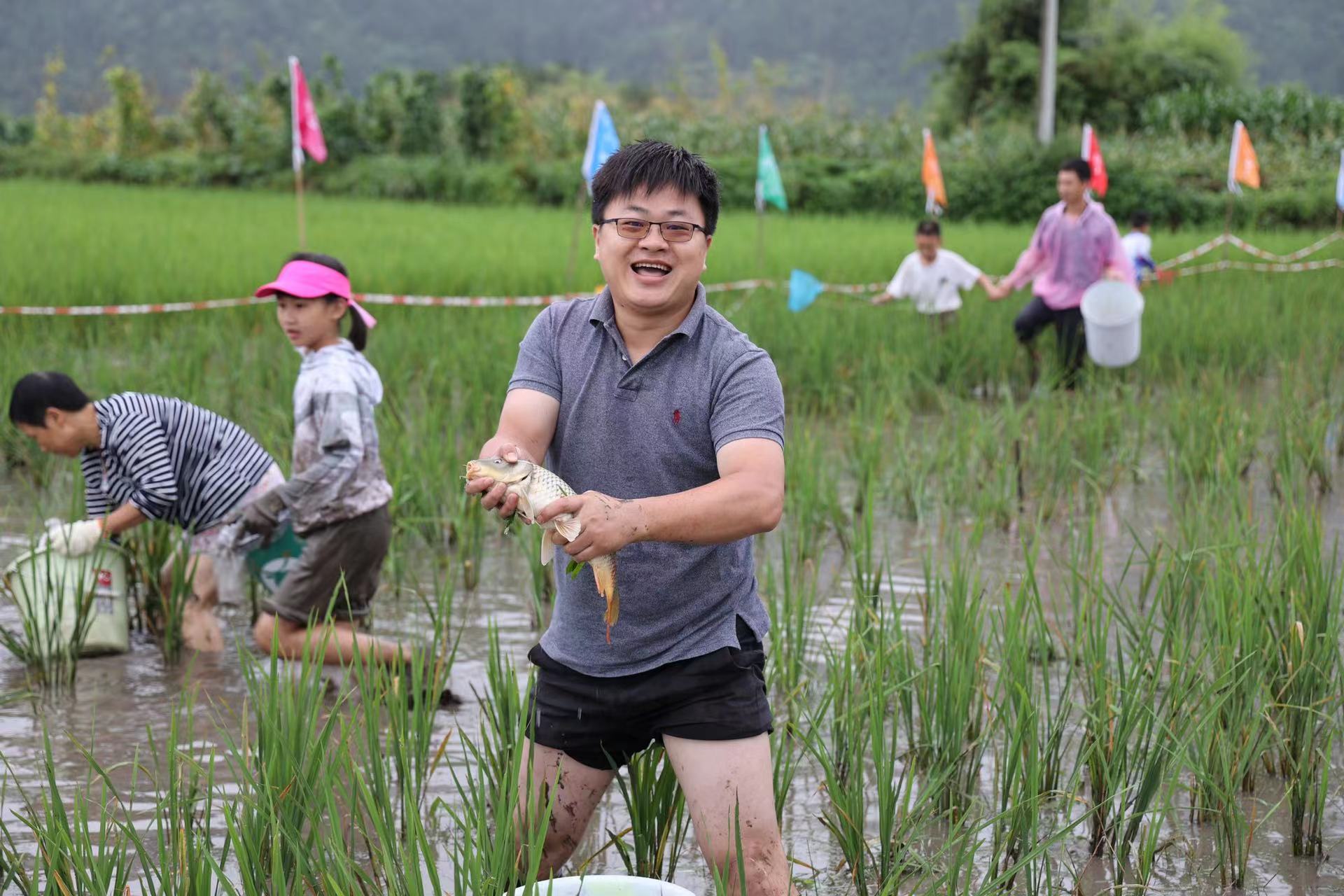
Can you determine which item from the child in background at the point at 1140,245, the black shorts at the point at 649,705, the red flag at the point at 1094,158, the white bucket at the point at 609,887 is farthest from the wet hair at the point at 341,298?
the red flag at the point at 1094,158

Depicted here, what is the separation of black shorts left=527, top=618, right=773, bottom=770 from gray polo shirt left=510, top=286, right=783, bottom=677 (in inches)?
0.9

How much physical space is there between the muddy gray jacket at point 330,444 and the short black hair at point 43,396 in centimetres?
56

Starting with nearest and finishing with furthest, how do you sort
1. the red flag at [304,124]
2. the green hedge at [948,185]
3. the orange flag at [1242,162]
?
1. the red flag at [304,124]
2. the orange flag at [1242,162]
3. the green hedge at [948,185]

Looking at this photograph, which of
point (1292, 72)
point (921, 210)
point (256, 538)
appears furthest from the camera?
point (1292, 72)

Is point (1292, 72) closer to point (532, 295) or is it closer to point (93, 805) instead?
point (532, 295)

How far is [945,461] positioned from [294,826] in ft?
12.1

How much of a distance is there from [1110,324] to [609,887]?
5741 mm

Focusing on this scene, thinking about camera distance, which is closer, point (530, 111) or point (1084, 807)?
point (1084, 807)

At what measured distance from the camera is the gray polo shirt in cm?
204

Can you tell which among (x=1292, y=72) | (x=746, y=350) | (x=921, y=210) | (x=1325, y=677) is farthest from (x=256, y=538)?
(x=1292, y=72)

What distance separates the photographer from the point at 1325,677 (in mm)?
2826

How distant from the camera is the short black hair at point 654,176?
201 centimetres

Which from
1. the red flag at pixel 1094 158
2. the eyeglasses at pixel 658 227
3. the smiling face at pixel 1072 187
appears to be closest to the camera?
the eyeglasses at pixel 658 227

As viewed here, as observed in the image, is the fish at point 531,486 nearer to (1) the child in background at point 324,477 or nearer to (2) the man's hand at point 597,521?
(2) the man's hand at point 597,521
